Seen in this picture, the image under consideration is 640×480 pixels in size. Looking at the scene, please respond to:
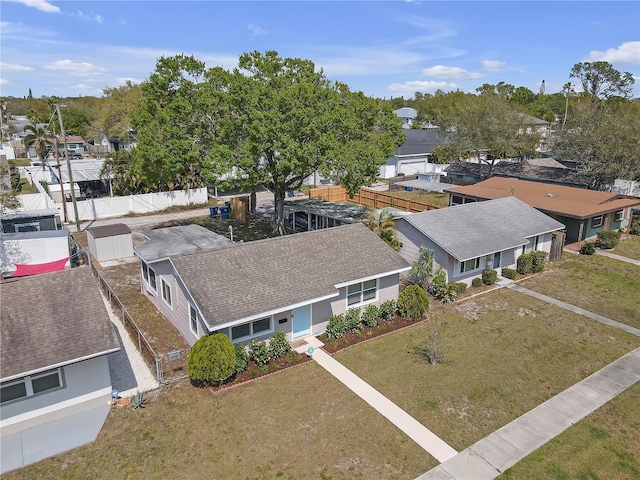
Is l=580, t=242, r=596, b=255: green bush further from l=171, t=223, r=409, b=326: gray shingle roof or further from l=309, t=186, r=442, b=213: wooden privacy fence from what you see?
l=171, t=223, r=409, b=326: gray shingle roof

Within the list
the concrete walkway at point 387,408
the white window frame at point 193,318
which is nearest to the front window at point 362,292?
the concrete walkway at point 387,408

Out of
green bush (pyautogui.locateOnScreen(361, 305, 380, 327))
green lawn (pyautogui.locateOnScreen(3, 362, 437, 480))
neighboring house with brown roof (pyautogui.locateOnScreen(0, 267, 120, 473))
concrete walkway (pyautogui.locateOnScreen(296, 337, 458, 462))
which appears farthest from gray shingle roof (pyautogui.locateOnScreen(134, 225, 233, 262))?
green bush (pyautogui.locateOnScreen(361, 305, 380, 327))

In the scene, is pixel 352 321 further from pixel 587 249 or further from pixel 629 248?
pixel 629 248

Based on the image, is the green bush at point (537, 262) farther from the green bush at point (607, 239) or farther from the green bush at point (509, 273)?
the green bush at point (607, 239)

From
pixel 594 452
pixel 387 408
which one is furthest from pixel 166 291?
pixel 594 452

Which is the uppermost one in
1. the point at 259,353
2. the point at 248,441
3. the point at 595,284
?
the point at 259,353

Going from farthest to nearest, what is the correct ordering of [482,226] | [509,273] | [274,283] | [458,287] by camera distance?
[482,226], [509,273], [458,287], [274,283]

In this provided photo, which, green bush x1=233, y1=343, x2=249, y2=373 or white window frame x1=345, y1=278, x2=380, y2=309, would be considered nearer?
green bush x1=233, y1=343, x2=249, y2=373
